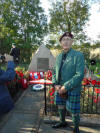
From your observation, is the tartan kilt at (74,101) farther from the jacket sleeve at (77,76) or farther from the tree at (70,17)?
the tree at (70,17)

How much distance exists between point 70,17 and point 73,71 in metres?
17.5

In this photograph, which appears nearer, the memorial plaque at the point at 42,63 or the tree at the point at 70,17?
the memorial plaque at the point at 42,63

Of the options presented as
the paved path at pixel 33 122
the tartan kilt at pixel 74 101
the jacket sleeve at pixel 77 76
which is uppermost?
the jacket sleeve at pixel 77 76

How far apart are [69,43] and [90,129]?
1.99m

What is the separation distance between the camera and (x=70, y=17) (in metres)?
18.6

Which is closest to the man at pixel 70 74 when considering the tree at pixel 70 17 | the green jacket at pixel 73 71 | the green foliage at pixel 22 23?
the green jacket at pixel 73 71

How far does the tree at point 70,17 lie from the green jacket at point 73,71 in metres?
16.5

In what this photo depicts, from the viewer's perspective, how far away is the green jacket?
242 centimetres

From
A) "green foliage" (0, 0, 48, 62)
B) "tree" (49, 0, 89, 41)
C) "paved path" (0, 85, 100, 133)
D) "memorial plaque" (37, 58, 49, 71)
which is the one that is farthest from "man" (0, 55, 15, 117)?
"tree" (49, 0, 89, 41)

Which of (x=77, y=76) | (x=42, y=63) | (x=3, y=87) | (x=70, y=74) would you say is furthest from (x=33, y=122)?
(x=42, y=63)

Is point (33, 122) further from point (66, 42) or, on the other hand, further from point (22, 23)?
point (22, 23)

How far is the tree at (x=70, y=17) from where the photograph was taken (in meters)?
18.3

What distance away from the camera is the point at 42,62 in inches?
274

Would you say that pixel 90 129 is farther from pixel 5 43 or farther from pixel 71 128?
pixel 5 43
